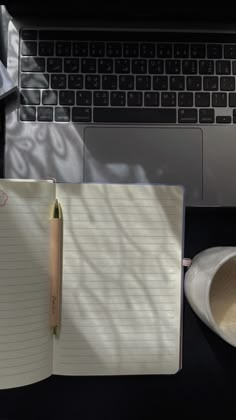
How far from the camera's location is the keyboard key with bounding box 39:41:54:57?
0.51 metres

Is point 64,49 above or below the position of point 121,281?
above

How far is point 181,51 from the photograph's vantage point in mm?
519

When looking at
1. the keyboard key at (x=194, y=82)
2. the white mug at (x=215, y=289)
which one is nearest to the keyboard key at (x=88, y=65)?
the keyboard key at (x=194, y=82)

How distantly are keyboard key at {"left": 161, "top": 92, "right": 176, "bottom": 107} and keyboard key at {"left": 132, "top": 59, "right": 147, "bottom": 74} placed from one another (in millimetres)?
34

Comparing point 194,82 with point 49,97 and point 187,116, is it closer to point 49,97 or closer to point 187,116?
point 187,116

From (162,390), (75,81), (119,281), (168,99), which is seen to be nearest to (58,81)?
(75,81)

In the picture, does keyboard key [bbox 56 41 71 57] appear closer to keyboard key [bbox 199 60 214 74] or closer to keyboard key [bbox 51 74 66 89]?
keyboard key [bbox 51 74 66 89]

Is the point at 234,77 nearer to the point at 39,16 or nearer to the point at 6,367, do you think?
the point at 39,16

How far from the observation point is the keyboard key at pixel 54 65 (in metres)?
0.51

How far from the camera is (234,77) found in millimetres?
517

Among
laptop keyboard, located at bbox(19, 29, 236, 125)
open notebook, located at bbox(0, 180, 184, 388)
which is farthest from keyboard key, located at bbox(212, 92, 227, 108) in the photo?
open notebook, located at bbox(0, 180, 184, 388)

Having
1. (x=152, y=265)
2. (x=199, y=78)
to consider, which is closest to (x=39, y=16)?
(x=199, y=78)

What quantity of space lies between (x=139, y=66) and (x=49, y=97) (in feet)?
0.34

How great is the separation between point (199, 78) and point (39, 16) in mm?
185
